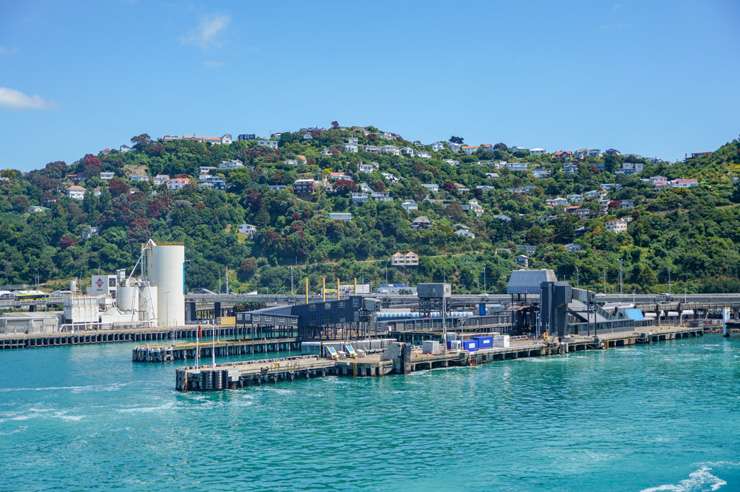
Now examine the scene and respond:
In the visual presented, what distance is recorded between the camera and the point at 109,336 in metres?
115

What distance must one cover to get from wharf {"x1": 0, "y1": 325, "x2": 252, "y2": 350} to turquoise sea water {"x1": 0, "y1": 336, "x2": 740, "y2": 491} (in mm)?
29561

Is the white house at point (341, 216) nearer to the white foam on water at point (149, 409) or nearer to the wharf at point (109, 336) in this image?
the wharf at point (109, 336)

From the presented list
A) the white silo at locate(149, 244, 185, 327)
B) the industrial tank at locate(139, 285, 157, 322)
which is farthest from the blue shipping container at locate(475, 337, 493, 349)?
the industrial tank at locate(139, 285, 157, 322)

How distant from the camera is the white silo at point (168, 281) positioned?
121 m

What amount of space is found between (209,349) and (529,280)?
34.7 metres

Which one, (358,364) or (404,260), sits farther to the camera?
(404,260)

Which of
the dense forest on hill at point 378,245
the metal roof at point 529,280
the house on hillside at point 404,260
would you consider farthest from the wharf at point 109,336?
the house on hillside at point 404,260

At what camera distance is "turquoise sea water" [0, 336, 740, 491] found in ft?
149

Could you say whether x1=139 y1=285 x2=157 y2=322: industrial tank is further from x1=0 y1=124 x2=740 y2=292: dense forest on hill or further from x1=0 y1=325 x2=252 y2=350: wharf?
x1=0 y1=124 x2=740 y2=292: dense forest on hill

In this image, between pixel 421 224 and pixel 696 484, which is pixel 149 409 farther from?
pixel 421 224

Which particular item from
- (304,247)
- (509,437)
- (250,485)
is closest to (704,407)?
(509,437)

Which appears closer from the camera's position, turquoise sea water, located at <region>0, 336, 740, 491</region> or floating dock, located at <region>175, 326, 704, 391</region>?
turquoise sea water, located at <region>0, 336, 740, 491</region>

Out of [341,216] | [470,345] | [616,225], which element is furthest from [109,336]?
[616,225]

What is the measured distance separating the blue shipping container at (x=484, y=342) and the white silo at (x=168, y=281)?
1918 inches
